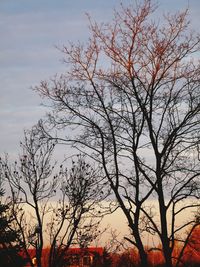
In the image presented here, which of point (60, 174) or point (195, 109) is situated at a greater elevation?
point (195, 109)

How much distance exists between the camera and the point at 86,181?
61.3ft

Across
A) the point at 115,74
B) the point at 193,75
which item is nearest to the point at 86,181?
the point at 115,74

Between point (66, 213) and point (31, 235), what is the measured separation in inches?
65.1

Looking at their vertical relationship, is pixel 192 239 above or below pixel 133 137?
below

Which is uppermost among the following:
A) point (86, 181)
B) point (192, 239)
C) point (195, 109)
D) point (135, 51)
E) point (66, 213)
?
point (135, 51)

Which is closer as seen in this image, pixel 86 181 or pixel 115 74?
pixel 115 74

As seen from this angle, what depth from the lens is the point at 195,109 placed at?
1678cm

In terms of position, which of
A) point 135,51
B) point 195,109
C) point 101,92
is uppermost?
point 135,51

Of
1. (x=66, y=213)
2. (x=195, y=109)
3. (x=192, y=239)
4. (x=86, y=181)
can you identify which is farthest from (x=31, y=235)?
(x=195, y=109)

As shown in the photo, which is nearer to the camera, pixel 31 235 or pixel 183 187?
pixel 183 187

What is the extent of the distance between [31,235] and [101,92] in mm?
6351

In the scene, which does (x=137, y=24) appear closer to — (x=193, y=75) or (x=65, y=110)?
(x=193, y=75)

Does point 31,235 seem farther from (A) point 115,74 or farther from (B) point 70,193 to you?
(A) point 115,74

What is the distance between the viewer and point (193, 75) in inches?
673
